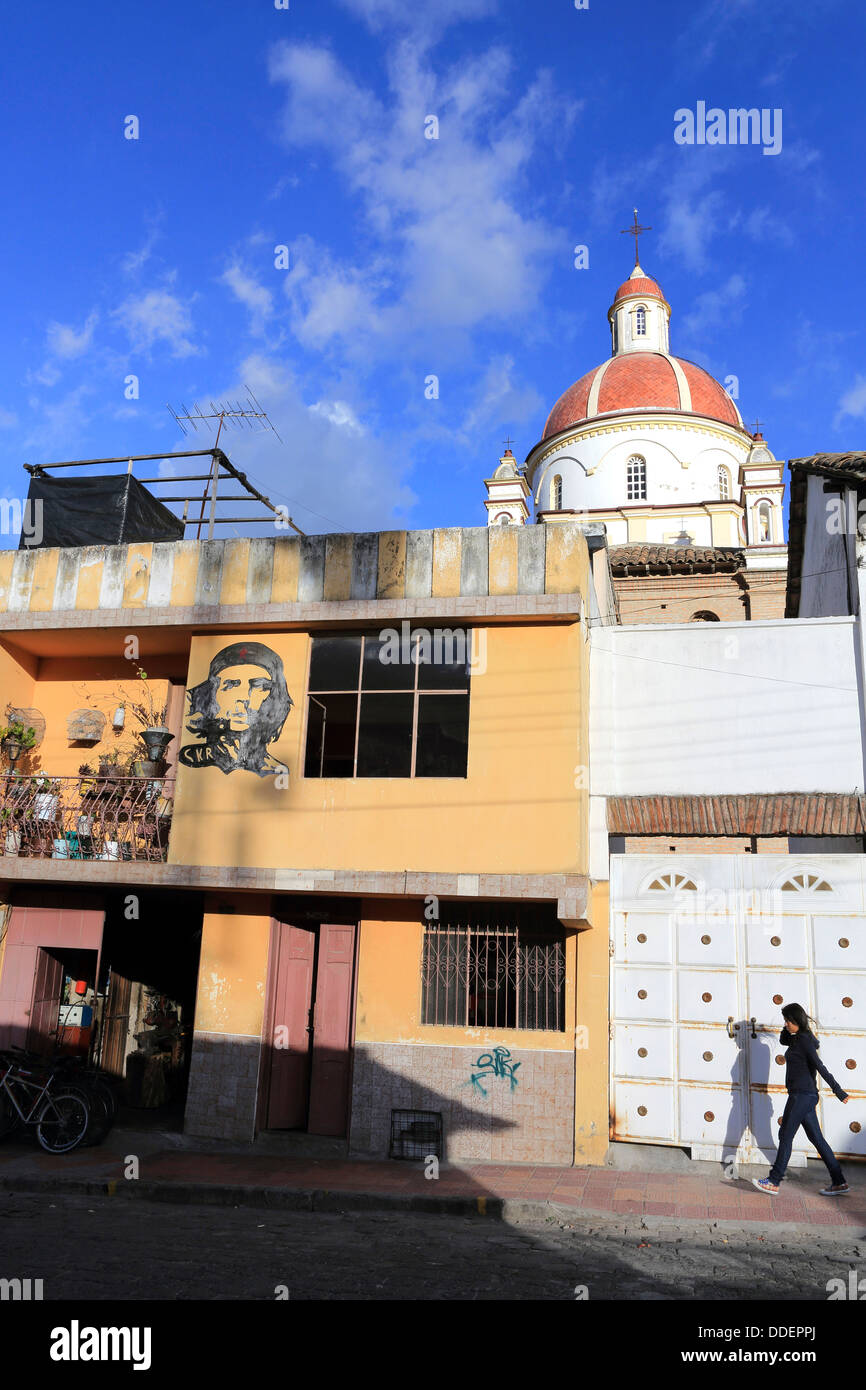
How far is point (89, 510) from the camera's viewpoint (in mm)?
14359

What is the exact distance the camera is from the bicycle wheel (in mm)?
10945

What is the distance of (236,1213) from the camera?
900 cm

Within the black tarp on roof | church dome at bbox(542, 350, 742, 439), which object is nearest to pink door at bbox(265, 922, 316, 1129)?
the black tarp on roof

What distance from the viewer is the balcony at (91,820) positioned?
39.4 feet

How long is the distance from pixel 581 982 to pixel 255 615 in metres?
5.49

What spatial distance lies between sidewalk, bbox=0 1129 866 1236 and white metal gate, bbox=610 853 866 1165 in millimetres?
458

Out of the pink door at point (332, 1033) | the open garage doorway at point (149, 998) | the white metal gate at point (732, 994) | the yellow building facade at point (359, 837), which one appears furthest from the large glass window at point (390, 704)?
the open garage doorway at point (149, 998)

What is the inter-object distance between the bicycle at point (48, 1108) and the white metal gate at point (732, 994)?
18.8 ft

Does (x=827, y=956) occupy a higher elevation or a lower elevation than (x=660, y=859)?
lower

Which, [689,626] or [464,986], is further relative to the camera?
[689,626]

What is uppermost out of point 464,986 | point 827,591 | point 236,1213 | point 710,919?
point 827,591
